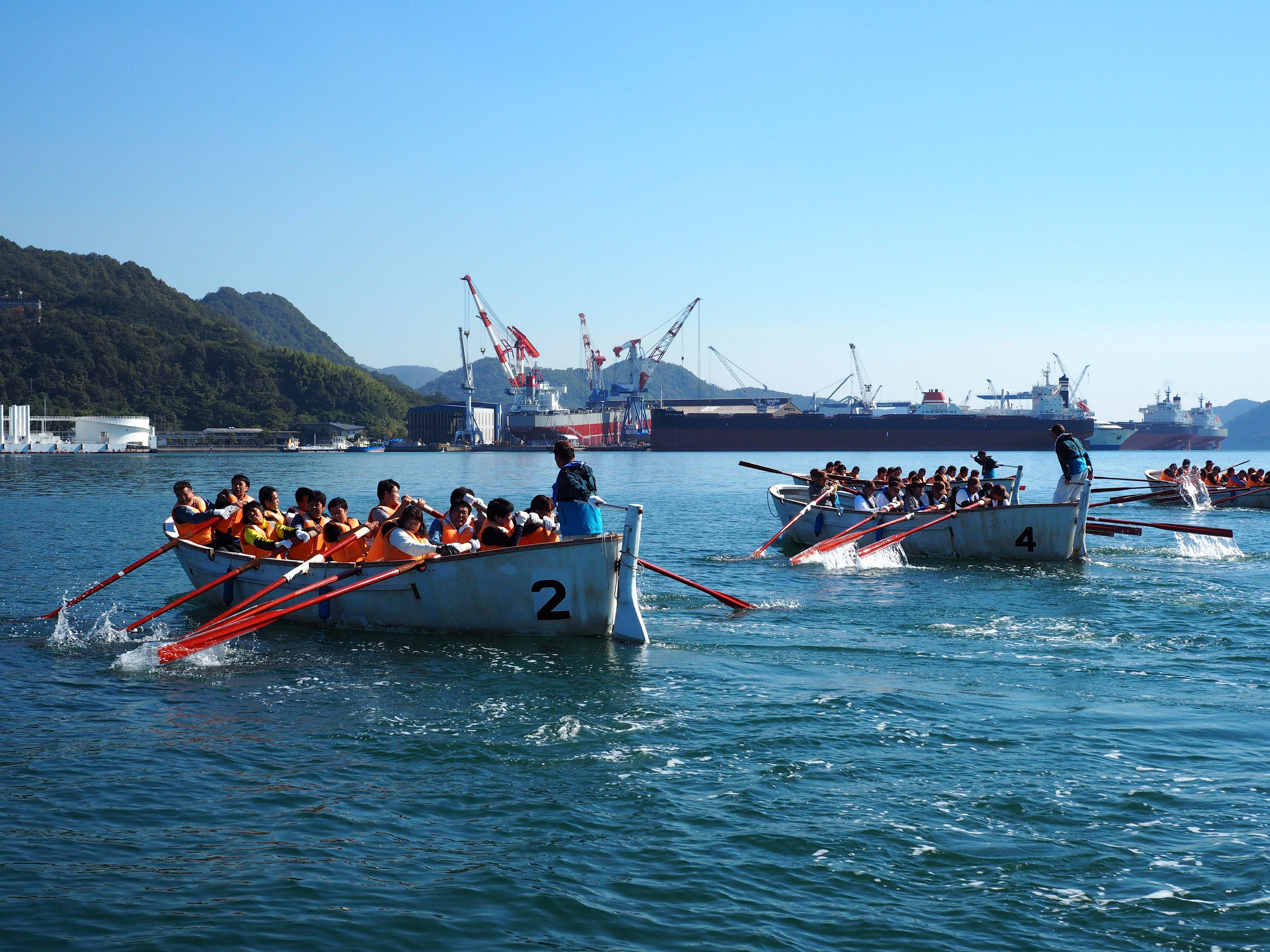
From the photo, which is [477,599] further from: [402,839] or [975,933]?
[975,933]

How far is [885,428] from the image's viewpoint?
114 meters

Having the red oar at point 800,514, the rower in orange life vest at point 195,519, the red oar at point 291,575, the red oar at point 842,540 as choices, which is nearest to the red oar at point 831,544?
the red oar at point 842,540

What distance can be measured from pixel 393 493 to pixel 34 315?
16146 cm

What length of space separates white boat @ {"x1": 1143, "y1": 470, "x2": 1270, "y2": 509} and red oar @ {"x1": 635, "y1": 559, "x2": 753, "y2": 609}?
77.9 ft

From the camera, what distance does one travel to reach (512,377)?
148 metres

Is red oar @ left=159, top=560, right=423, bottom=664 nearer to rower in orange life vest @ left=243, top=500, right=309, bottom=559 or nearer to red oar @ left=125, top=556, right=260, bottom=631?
red oar @ left=125, top=556, right=260, bottom=631

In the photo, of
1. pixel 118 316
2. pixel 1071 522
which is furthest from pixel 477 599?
pixel 118 316

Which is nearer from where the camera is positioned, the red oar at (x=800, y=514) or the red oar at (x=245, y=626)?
the red oar at (x=245, y=626)

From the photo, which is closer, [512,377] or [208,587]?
[208,587]

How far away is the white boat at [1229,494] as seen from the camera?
109 ft

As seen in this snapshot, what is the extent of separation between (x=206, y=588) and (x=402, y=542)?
337cm

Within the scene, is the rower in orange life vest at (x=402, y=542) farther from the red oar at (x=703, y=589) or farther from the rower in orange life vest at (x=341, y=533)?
the red oar at (x=703, y=589)

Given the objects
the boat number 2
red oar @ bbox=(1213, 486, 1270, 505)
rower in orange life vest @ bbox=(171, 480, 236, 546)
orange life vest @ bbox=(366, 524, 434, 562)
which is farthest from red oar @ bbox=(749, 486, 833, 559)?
red oar @ bbox=(1213, 486, 1270, 505)

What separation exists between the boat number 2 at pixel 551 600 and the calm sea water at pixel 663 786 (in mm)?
Answer: 315
